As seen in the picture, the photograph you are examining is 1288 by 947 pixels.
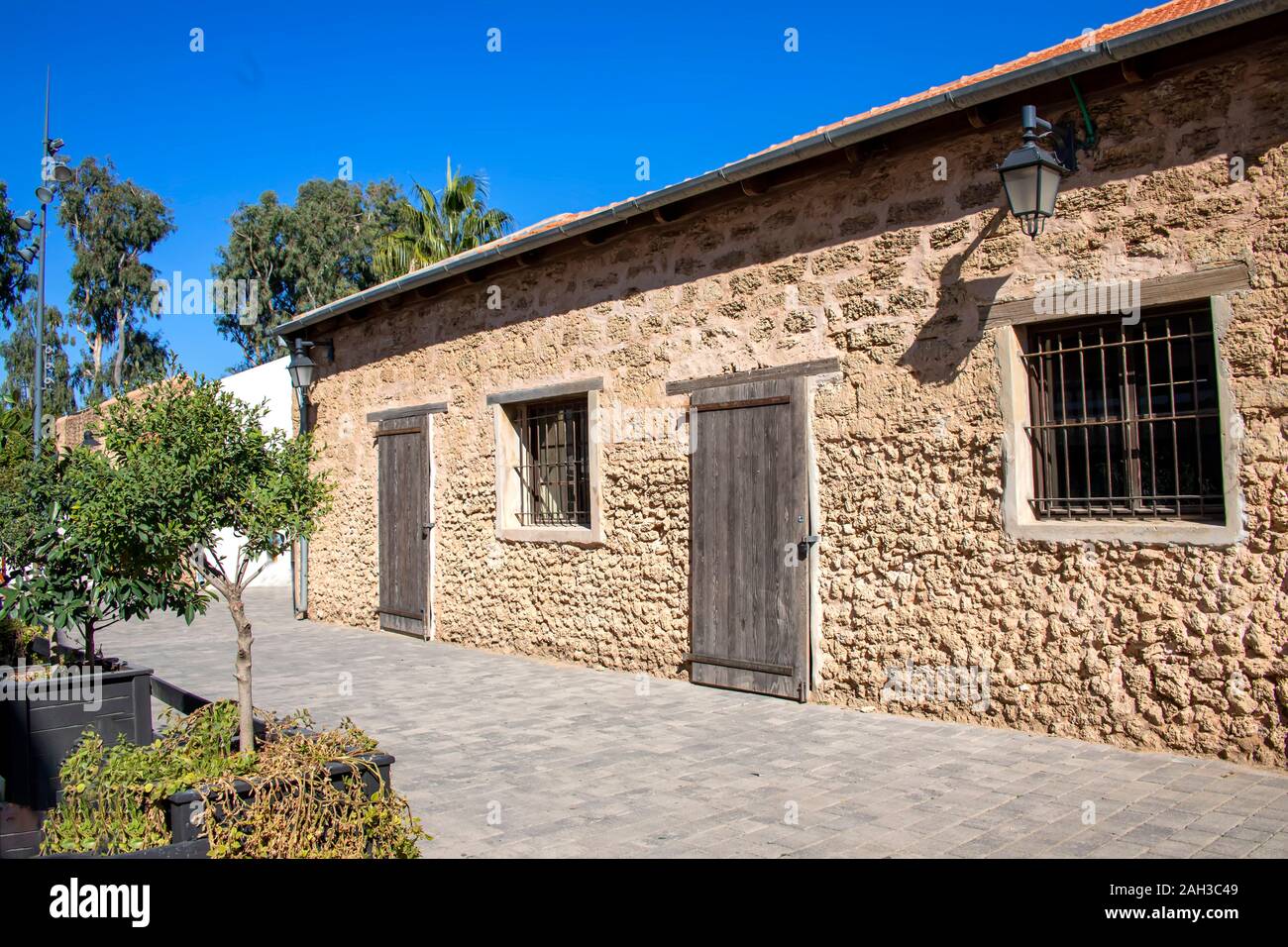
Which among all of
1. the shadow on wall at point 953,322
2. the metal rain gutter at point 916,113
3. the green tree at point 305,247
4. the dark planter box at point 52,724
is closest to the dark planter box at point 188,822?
the dark planter box at point 52,724

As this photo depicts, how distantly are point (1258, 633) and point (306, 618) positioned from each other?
11144 millimetres

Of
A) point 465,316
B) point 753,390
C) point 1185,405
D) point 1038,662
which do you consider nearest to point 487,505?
point 465,316

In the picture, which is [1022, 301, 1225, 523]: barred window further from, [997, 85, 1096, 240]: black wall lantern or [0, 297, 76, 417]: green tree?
[0, 297, 76, 417]: green tree

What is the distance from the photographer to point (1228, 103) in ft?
16.3

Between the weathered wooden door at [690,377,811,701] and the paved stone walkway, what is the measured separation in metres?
0.31

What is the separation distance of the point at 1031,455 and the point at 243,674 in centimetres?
443

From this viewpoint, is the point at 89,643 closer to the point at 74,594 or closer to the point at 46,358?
the point at 74,594

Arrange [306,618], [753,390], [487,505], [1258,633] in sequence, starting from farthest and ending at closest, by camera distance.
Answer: [306,618] → [487,505] → [753,390] → [1258,633]

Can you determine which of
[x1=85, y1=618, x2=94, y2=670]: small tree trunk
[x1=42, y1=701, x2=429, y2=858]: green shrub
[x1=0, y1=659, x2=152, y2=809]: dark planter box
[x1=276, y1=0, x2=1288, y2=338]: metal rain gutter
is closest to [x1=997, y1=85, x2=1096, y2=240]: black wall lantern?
[x1=276, y1=0, x2=1288, y2=338]: metal rain gutter

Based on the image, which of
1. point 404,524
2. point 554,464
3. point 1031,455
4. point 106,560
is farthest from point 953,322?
point 404,524

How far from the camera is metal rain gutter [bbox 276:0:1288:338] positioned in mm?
4730

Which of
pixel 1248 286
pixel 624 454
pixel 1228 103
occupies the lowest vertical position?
pixel 624 454
